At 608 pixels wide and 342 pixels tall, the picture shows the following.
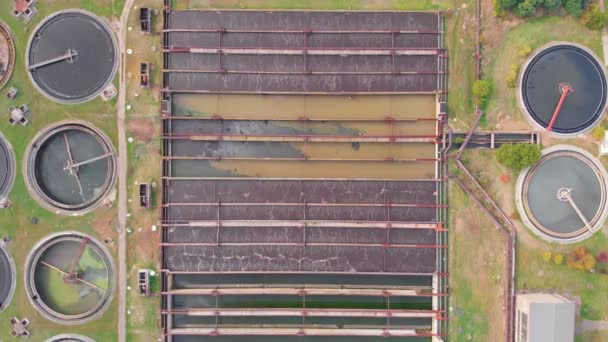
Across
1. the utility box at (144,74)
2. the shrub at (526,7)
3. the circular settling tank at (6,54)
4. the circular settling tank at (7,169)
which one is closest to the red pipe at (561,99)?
the shrub at (526,7)

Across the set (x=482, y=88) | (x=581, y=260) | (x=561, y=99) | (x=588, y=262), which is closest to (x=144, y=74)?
(x=482, y=88)

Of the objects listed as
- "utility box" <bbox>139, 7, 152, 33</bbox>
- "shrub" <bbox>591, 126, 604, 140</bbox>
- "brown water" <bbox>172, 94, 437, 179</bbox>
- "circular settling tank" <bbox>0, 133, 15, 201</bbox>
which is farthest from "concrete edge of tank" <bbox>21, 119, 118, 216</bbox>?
"shrub" <bbox>591, 126, 604, 140</bbox>

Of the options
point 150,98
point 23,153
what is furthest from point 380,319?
point 23,153

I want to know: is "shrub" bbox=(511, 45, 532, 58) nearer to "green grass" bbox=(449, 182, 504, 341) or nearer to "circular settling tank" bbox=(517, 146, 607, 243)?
"circular settling tank" bbox=(517, 146, 607, 243)

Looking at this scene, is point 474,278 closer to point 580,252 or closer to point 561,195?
point 580,252

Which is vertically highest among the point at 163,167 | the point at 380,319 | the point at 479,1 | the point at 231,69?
the point at 479,1

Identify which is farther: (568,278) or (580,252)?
(568,278)

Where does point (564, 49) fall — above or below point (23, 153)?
A: above

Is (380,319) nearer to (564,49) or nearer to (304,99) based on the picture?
(304,99)
